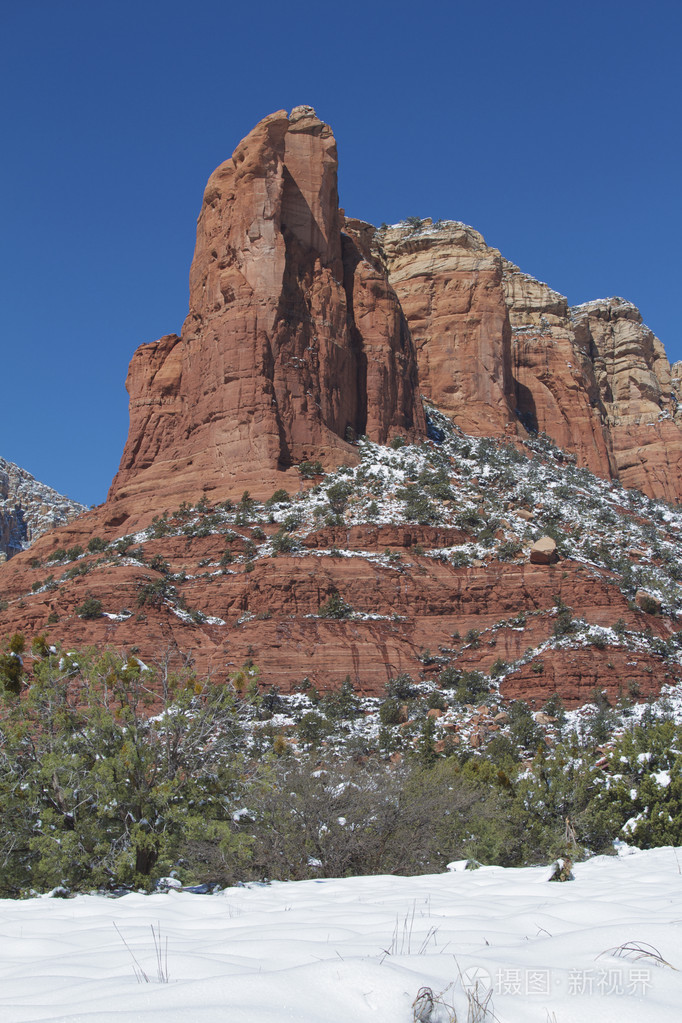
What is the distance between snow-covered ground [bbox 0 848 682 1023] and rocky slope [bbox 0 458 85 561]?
96.0m

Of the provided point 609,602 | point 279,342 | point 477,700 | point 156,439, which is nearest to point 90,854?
point 477,700

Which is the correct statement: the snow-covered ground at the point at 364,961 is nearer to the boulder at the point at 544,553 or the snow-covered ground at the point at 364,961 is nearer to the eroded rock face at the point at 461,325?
the boulder at the point at 544,553

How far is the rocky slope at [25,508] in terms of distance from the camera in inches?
3910

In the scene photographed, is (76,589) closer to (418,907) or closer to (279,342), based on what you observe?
(279,342)

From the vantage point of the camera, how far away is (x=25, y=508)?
104 meters

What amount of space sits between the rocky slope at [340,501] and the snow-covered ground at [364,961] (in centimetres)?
2323

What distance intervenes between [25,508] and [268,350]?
69.9 metres

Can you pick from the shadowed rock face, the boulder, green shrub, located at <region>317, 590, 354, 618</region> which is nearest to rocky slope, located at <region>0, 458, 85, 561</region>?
the shadowed rock face

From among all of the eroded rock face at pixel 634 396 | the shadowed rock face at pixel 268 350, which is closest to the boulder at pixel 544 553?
the shadowed rock face at pixel 268 350

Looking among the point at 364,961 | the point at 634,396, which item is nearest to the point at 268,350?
the point at 364,961

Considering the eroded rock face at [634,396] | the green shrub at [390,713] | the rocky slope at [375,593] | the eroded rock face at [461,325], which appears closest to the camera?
the green shrub at [390,713]

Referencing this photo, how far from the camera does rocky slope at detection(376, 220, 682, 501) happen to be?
64.0 meters

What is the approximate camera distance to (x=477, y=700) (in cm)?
3097

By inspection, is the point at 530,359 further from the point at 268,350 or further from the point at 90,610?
the point at 90,610
